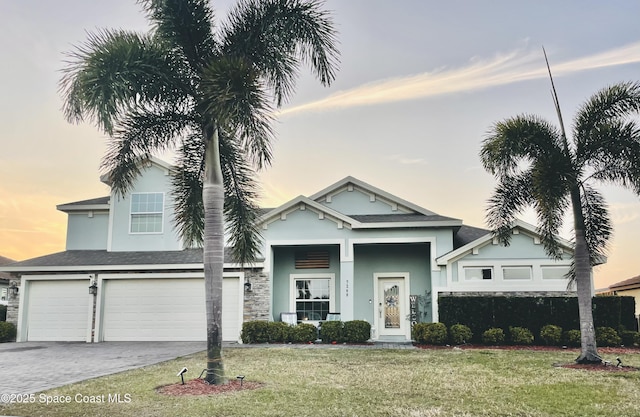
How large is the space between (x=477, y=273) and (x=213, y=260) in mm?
10490

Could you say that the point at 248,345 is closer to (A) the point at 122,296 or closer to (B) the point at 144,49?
(A) the point at 122,296

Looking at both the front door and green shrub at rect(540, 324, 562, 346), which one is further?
the front door

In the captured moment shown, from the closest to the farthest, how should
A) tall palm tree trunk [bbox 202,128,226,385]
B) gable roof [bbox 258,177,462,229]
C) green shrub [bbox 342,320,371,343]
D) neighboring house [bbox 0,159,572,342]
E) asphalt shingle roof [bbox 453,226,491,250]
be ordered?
tall palm tree trunk [bbox 202,128,226,385]
green shrub [bbox 342,320,371,343]
neighboring house [bbox 0,159,572,342]
gable roof [bbox 258,177,462,229]
asphalt shingle roof [bbox 453,226,491,250]

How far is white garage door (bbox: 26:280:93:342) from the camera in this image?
18.0 m

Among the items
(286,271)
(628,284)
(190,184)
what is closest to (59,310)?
(286,271)

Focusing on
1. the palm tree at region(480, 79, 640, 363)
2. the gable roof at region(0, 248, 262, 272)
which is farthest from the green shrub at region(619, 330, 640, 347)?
the gable roof at region(0, 248, 262, 272)

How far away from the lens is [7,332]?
694 inches

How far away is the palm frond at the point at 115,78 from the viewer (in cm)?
823

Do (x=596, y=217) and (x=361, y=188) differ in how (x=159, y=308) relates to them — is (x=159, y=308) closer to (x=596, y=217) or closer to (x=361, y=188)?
(x=361, y=188)

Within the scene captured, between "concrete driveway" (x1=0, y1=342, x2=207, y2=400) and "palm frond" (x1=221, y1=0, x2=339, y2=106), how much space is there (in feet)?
20.3

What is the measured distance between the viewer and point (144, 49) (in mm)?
8758

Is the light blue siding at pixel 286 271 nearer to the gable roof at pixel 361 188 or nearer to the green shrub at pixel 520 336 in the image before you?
the gable roof at pixel 361 188

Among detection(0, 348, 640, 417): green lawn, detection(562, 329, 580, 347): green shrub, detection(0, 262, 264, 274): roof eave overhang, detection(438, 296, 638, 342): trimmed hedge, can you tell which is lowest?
detection(0, 348, 640, 417): green lawn

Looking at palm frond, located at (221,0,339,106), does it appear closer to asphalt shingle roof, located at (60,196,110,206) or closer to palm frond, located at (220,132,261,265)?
palm frond, located at (220,132,261,265)
